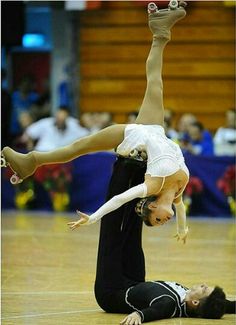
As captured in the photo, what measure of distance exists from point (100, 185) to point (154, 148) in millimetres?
7748

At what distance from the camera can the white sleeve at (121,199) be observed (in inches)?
254

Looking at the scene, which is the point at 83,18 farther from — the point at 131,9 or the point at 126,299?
the point at 126,299

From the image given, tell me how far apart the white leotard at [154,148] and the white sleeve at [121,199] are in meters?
0.18

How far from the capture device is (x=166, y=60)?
687 inches

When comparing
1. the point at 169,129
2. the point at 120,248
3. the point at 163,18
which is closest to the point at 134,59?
the point at 169,129

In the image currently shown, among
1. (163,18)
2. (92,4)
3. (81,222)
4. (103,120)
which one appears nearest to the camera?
(81,222)

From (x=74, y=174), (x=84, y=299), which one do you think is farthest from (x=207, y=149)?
(x=84, y=299)

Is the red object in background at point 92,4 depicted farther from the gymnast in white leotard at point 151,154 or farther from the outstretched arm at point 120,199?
the outstretched arm at point 120,199

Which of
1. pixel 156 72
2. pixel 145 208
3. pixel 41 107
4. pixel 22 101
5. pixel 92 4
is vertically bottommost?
pixel 41 107

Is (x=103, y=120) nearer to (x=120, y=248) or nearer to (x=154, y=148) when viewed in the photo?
(x=120, y=248)

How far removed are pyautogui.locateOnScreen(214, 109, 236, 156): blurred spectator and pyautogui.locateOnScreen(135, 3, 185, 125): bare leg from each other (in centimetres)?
695

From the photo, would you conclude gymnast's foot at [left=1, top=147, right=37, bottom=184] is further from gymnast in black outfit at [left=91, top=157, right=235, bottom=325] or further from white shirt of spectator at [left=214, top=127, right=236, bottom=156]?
white shirt of spectator at [left=214, top=127, right=236, bottom=156]

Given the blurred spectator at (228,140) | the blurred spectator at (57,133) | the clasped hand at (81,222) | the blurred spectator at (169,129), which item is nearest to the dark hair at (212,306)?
the clasped hand at (81,222)

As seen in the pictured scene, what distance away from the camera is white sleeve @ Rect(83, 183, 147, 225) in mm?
6449
